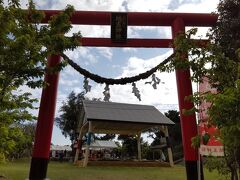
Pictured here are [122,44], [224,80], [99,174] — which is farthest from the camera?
[99,174]

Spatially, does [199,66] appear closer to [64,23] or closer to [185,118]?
[64,23]

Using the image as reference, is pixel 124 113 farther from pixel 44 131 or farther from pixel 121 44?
pixel 44 131

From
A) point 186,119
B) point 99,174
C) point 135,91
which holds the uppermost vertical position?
point 135,91

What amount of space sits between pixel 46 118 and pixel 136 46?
3932mm

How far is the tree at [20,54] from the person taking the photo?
25.9ft

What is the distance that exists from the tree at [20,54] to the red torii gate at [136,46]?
269 cm

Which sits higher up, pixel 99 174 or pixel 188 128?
pixel 188 128

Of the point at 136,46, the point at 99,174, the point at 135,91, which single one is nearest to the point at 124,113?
the point at 99,174

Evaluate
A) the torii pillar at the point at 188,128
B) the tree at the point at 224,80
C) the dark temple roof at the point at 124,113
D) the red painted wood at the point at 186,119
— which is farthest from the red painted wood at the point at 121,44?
the dark temple roof at the point at 124,113

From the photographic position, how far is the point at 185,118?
11.4 meters

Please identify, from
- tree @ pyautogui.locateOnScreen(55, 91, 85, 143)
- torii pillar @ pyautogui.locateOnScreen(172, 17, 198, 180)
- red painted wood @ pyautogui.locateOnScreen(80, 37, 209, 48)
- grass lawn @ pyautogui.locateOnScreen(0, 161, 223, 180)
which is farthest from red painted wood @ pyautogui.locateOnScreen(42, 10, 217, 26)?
tree @ pyautogui.locateOnScreen(55, 91, 85, 143)

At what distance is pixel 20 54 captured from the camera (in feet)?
25.8

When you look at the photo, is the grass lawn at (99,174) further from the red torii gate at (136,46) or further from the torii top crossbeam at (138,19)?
the torii top crossbeam at (138,19)

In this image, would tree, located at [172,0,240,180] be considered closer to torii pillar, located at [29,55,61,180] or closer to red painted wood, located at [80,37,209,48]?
red painted wood, located at [80,37,209,48]
